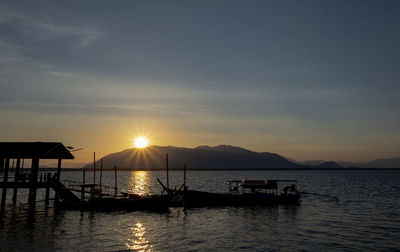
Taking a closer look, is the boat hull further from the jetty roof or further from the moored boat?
the jetty roof

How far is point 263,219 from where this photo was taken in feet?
121

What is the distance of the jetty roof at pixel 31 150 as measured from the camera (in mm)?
Result: 41906

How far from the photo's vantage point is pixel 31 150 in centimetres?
4238

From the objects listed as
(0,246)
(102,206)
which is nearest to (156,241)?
(0,246)

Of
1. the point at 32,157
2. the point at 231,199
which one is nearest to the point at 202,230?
the point at 231,199

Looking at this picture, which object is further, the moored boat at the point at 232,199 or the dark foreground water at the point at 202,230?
the moored boat at the point at 232,199

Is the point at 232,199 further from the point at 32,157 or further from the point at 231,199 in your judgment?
the point at 32,157

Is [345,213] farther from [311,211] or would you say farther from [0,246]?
[0,246]

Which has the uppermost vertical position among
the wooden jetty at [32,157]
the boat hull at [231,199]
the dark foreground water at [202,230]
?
the wooden jetty at [32,157]

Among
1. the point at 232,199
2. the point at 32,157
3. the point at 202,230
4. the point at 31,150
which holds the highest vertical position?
the point at 31,150

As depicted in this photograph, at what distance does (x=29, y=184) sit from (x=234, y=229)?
94.6 ft

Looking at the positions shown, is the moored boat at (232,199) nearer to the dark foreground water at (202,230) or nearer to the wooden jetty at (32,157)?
the dark foreground water at (202,230)

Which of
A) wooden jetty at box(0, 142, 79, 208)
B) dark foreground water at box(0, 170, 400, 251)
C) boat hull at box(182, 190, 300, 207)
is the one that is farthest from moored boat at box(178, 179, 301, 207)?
wooden jetty at box(0, 142, 79, 208)

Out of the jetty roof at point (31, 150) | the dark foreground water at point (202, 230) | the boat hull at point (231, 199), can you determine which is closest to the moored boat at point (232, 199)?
the boat hull at point (231, 199)
